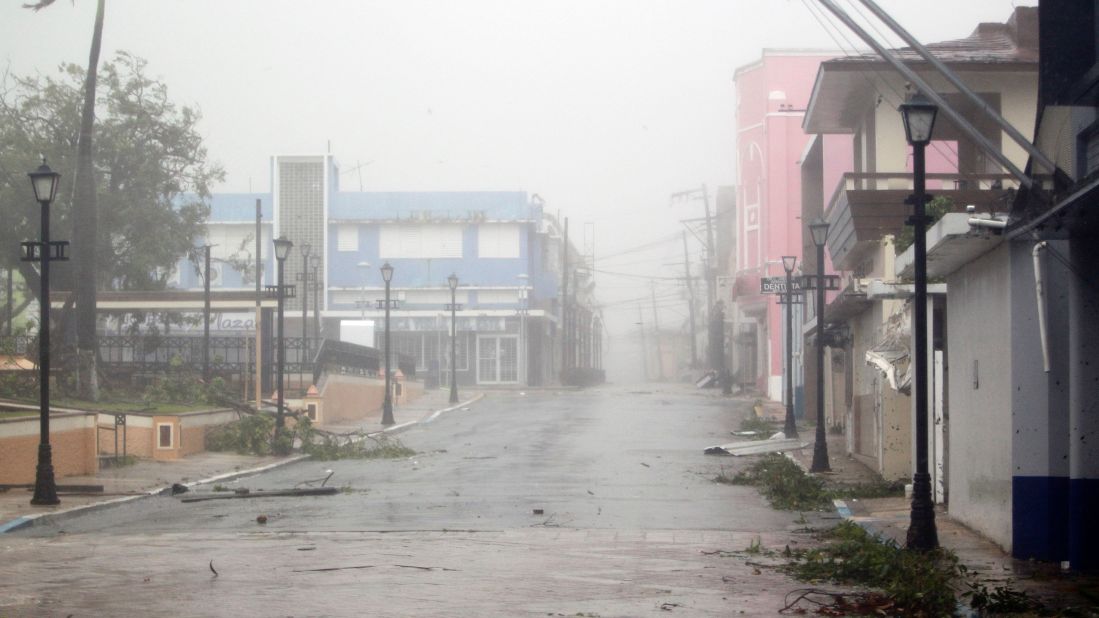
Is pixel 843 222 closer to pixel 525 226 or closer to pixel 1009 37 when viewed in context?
pixel 1009 37

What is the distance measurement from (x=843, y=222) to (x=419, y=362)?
50091 millimetres

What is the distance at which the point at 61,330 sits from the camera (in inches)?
1297

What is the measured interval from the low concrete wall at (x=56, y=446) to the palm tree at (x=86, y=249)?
6872mm

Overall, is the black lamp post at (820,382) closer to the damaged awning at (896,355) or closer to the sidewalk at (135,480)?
the damaged awning at (896,355)

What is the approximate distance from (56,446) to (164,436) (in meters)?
4.76

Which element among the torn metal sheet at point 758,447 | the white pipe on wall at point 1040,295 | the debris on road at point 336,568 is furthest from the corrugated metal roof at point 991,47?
the debris on road at point 336,568

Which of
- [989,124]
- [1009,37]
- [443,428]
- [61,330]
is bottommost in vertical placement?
[443,428]

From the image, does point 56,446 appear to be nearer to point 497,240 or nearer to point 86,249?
point 86,249

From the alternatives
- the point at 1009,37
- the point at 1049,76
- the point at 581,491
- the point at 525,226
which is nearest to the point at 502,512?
the point at 581,491

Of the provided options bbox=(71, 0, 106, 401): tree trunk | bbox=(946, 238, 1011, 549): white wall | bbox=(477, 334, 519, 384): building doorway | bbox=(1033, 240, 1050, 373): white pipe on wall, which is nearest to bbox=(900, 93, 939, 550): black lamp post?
bbox=(946, 238, 1011, 549): white wall

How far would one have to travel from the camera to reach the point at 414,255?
74.2 metres

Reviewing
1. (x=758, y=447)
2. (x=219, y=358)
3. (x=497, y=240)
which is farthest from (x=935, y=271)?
(x=497, y=240)

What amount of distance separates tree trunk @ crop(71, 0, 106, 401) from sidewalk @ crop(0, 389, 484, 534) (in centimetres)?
358

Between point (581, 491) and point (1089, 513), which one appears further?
point (581, 491)
